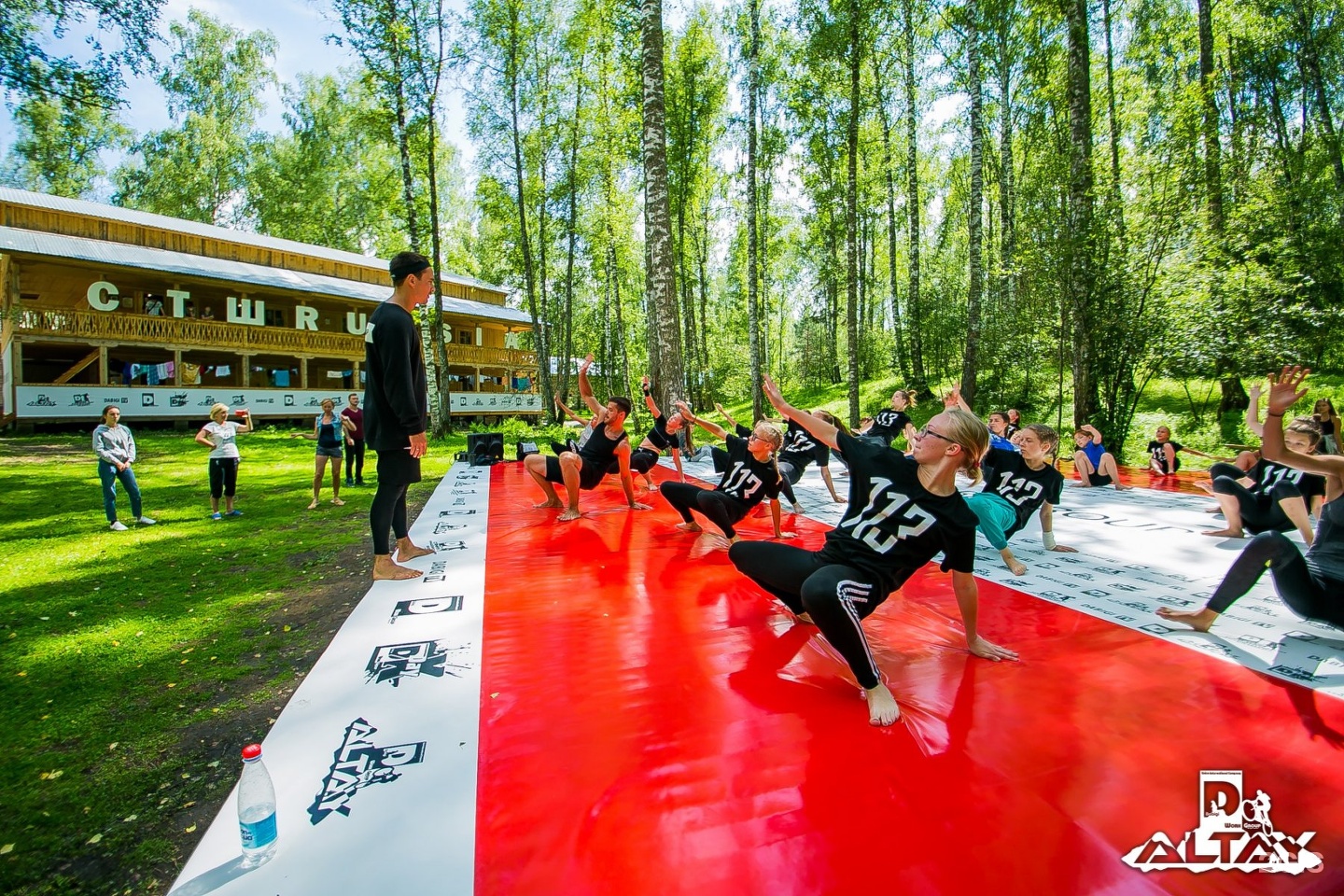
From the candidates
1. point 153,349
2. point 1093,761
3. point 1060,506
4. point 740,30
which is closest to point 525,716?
point 1093,761

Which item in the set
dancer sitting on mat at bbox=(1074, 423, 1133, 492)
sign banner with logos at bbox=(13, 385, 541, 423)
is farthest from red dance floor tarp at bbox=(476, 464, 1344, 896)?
sign banner with logos at bbox=(13, 385, 541, 423)

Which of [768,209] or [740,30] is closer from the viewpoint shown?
[740,30]

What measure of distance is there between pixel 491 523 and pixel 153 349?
21.5 metres

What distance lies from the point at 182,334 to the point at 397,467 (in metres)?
20.9

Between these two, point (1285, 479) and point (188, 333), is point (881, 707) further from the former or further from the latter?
point (188, 333)

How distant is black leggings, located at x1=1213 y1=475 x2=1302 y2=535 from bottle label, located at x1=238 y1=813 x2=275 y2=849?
7.49 metres

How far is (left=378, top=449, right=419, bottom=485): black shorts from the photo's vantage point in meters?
4.15

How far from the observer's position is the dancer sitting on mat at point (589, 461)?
21.6 ft

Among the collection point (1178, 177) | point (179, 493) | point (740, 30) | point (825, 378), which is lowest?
point (179, 493)

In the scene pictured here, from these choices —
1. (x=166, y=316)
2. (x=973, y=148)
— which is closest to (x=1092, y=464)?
(x=973, y=148)

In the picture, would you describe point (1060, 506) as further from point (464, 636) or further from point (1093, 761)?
point (464, 636)

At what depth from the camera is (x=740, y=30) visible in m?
19.0

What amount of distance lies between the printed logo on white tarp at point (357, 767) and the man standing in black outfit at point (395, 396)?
2.04m

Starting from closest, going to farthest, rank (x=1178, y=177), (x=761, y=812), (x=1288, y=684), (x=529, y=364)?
(x=761, y=812), (x=1288, y=684), (x=1178, y=177), (x=529, y=364)
